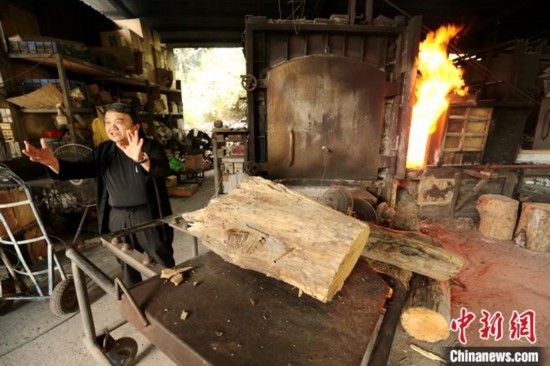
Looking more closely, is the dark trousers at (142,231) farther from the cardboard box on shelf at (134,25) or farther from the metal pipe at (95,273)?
the cardboard box on shelf at (134,25)

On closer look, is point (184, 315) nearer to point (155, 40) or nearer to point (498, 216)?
point (498, 216)

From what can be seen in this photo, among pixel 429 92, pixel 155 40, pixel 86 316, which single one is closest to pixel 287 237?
pixel 86 316

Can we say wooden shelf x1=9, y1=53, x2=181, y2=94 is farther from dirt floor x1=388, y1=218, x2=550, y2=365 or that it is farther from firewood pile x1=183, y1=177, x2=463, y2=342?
dirt floor x1=388, y1=218, x2=550, y2=365

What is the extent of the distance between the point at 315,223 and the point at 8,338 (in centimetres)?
347

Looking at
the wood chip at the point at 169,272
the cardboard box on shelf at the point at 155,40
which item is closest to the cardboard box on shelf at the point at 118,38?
the cardboard box on shelf at the point at 155,40

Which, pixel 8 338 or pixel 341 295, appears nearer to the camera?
pixel 341 295

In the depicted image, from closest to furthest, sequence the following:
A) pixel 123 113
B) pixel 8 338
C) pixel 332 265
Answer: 1. pixel 332 265
2. pixel 123 113
3. pixel 8 338

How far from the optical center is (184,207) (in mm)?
6305

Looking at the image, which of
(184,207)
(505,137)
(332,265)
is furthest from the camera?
(184,207)

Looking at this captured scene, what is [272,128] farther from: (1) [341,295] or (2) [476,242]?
(2) [476,242]

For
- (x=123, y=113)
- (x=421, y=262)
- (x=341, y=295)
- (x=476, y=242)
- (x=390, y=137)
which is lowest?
(x=476, y=242)

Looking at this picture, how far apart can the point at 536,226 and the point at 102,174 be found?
664cm

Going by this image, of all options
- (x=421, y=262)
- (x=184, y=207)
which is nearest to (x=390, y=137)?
(x=421, y=262)

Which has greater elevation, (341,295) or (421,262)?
(341,295)
